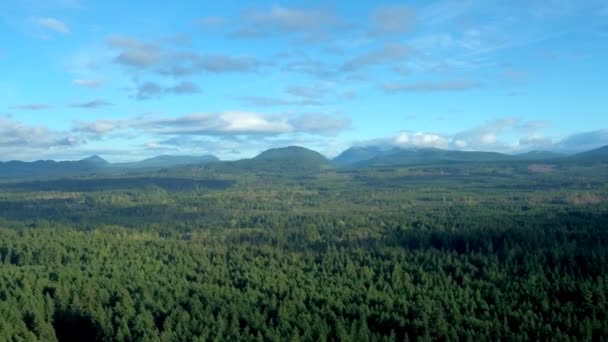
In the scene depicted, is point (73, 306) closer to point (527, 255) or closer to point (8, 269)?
point (8, 269)

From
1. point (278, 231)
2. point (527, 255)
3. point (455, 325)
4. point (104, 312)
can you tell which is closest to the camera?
point (455, 325)

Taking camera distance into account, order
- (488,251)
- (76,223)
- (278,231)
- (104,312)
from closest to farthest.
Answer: (104,312) → (488,251) → (278,231) → (76,223)

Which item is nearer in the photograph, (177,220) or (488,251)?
(488,251)

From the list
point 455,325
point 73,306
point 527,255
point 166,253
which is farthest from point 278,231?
point 455,325

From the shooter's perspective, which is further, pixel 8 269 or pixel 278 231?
pixel 278 231

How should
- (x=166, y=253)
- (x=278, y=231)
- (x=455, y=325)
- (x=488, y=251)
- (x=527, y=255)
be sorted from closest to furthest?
1. (x=455, y=325)
2. (x=527, y=255)
3. (x=488, y=251)
4. (x=166, y=253)
5. (x=278, y=231)

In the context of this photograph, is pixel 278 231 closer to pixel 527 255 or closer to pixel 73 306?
pixel 527 255

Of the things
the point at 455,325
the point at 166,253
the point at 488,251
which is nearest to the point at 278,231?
the point at 166,253

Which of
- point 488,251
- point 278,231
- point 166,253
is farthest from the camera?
point 278,231

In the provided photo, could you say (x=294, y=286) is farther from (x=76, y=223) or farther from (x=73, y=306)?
(x=76, y=223)
